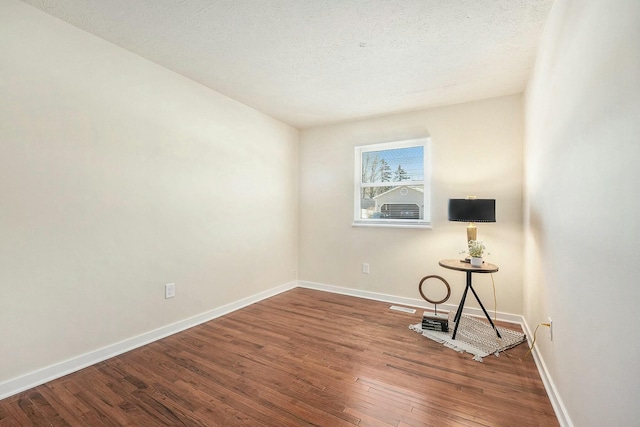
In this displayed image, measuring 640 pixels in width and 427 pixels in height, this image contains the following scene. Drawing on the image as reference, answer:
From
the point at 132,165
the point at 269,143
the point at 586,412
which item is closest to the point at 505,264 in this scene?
the point at 586,412

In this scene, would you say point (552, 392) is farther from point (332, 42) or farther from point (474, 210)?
point (332, 42)

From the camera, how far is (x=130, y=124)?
233 centimetres

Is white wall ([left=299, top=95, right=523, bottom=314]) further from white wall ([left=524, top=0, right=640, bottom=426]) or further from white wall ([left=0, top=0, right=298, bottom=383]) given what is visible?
white wall ([left=0, top=0, right=298, bottom=383])

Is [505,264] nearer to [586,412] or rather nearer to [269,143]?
[586,412]

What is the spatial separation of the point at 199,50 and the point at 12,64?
1.13 meters

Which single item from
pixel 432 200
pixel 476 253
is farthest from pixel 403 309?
pixel 432 200

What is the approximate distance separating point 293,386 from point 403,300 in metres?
2.06

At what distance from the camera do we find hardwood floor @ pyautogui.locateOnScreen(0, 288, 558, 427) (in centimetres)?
157

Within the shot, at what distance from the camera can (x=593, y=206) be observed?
1183mm

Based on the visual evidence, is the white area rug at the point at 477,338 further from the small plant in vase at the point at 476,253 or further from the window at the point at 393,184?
the window at the point at 393,184

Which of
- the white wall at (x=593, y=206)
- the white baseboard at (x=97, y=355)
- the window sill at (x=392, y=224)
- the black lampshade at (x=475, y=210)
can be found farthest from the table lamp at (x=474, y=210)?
the white baseboard at (x=97, y=355)

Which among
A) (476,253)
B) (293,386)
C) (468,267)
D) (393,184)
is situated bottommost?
(293,386)

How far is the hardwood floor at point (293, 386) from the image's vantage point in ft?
5.15

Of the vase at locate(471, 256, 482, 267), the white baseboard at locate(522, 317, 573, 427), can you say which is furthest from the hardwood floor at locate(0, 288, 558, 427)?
the vase at locate(471, 256, 482, 267)
